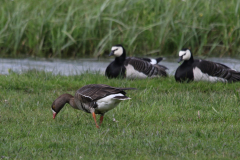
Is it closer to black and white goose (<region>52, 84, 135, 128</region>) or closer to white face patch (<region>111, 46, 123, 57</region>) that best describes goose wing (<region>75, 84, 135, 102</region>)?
black and white goose (<region>52, 84, 135, 128</region>)

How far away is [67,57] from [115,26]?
7.58 ft

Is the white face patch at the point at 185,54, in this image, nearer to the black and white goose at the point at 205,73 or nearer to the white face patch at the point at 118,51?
the black and white goose at the point at 205,73

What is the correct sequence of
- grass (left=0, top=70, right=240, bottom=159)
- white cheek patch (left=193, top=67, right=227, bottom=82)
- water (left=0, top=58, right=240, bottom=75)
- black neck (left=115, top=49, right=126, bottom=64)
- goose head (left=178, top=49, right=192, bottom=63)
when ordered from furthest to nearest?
water (left=0, top=58, right=240, bottom=75)
black neck (left=115, top=49, right=126, bottom=64)
goose head (left=178, top=49, right=192, bottom=63)
white cheek patch (left=193, top=67, right=227, bottom=82)
grass (left=0, top=70, right=240, bottom=159)

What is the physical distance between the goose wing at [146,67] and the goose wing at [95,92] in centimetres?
485

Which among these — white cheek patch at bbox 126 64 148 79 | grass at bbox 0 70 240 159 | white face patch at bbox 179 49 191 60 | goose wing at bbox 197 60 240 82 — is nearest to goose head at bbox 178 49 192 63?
white face patch at bbox 179 49 191 60

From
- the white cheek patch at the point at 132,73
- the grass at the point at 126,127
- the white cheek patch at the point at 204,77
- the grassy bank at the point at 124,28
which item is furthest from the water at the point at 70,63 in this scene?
the grass at the point at 126,127

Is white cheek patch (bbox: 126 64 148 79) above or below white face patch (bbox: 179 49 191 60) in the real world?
below

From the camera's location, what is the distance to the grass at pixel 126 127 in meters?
4.58

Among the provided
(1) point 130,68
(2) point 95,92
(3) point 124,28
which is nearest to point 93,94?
(2) point 95,92

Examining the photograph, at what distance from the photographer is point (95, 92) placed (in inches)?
227

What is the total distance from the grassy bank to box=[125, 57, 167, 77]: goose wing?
2872 millimetres

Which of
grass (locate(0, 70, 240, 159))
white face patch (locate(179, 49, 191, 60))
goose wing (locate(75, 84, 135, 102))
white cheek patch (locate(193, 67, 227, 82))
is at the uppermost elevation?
goose wing (locate(75, 84, 135, 102))

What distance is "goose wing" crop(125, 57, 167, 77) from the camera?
10.8m

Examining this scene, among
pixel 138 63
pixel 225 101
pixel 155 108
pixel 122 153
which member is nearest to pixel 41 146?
pixel 122 153
